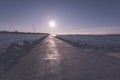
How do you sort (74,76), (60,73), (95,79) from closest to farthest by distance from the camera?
(95,79) → (74,76) → (60,73)

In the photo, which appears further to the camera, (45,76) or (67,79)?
(45,76)

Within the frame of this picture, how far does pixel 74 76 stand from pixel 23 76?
8.66 ft

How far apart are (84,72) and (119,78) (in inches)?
88.0

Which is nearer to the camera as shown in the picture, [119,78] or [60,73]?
[119,78]

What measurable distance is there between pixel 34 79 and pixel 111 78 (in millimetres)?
3712

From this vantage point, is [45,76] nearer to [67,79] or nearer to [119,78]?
[67,79]

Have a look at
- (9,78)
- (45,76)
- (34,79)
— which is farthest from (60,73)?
(9,78)

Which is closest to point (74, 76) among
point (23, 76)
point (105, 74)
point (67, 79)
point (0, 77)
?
point (67, 79)

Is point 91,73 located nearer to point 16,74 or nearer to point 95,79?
point 95,79

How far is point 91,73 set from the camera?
13000 millimetres

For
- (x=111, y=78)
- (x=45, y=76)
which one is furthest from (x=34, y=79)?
(x=111, y=78)

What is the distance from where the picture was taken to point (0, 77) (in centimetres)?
1258

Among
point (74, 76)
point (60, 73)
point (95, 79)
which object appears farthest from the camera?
point (60, 73)

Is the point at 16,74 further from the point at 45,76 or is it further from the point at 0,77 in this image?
the point at 45,76
